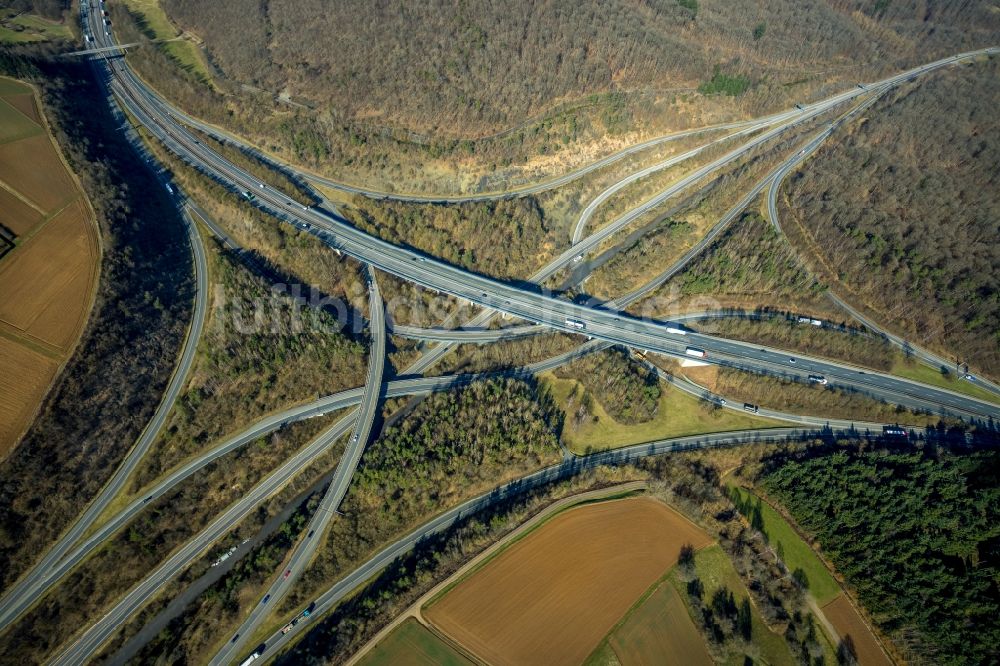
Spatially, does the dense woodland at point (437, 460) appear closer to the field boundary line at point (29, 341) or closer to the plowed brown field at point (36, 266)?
the plowed brown field at point (36, 266)

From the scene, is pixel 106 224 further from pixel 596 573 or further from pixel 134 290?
pixel 596 573

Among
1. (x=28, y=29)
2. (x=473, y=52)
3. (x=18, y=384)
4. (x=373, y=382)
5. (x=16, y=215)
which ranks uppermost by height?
(x=473, y=52)

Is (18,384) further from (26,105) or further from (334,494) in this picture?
(26,105)

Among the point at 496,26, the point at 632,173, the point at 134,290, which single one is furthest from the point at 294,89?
the point at 632,173

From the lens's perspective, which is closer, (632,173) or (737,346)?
(737,346)

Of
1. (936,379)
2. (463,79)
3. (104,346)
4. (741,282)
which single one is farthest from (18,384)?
(936,379)

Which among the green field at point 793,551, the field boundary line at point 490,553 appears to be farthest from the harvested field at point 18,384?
the green field at point 793,551
